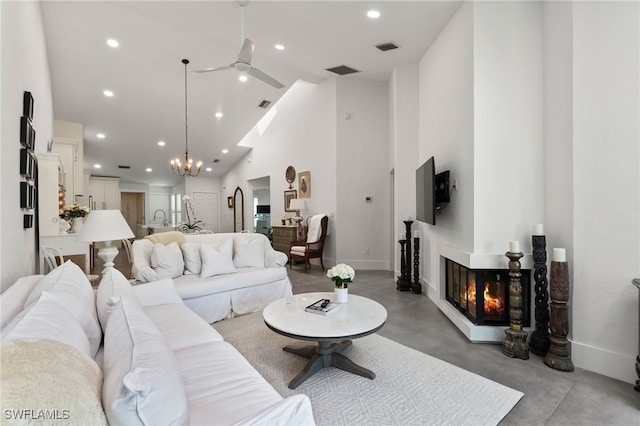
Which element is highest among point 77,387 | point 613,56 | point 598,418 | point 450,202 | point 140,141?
point 140,141

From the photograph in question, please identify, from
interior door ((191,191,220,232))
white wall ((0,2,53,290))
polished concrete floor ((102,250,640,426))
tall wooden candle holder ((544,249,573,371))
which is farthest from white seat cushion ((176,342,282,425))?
interior door ((191,191,220,232))

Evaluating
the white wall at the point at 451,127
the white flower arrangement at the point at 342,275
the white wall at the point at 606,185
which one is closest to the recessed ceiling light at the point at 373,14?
the white wall at the point at 451,127

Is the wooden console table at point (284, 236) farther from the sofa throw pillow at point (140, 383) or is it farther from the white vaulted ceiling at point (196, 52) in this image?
the sofa throw pillow at point (140, 383)

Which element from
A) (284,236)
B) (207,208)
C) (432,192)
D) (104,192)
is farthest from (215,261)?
(104,192)

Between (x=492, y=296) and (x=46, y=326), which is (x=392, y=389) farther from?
(x=46, y=326)

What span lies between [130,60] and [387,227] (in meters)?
5.36

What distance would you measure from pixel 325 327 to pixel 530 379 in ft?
4.99

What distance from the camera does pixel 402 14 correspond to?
3588mm

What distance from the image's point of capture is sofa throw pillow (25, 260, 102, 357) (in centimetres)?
143

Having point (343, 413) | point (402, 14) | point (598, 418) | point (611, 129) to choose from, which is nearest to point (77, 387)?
point (343, 413)

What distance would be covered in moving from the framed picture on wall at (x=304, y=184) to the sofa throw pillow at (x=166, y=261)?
3.81 metres

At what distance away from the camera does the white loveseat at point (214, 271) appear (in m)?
3.25

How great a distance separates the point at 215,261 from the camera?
354 centimetres

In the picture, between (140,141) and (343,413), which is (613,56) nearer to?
(343,413)
